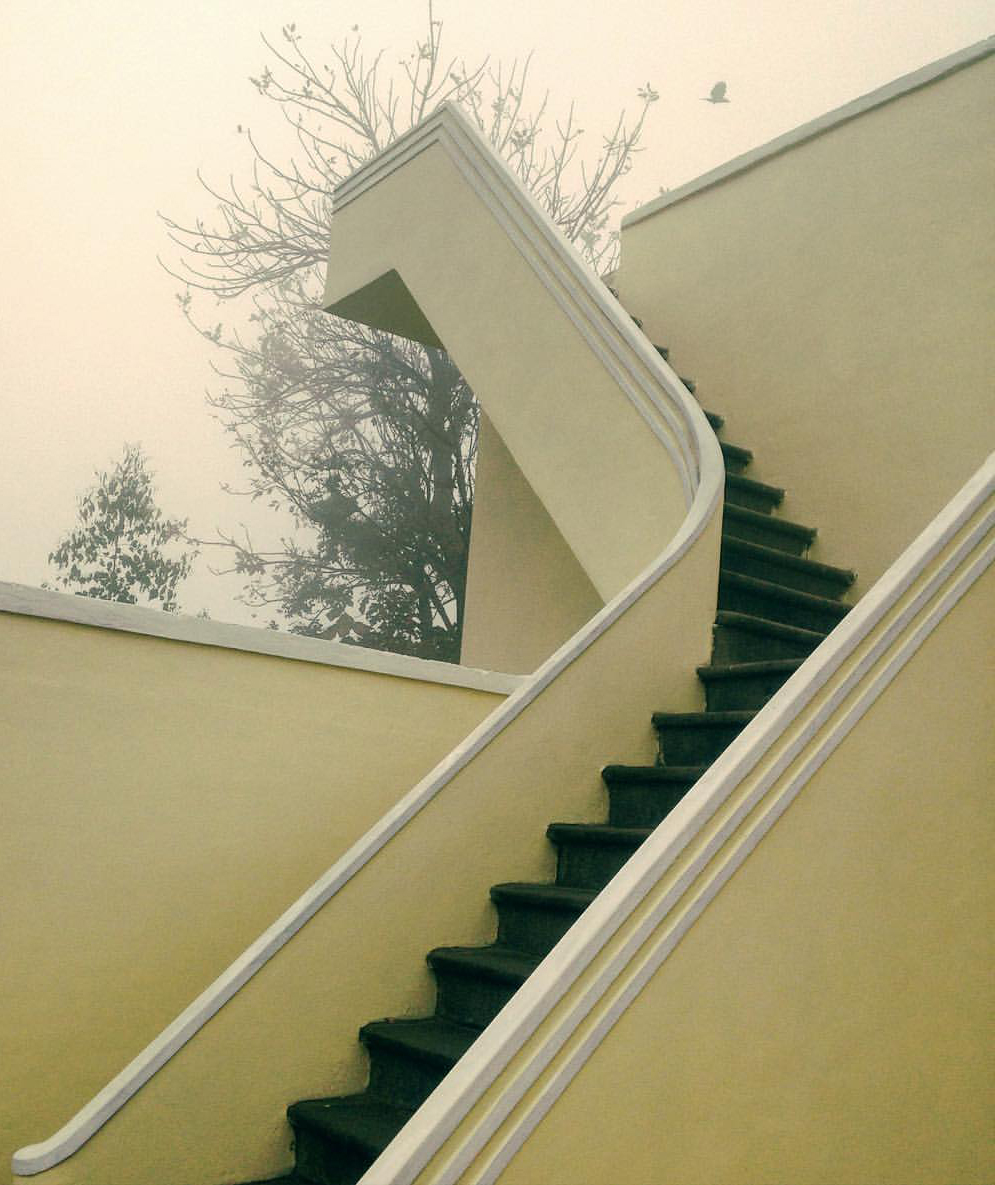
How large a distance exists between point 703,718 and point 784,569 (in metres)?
1.33

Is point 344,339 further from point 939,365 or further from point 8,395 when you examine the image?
point 939,365

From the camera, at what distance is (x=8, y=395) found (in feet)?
37.9

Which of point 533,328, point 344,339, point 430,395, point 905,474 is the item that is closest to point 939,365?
point 905,474

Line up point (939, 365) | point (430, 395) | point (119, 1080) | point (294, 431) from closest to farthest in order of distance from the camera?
point (119, 1080), point (939, 365), point (430, 395), point (294, 431)

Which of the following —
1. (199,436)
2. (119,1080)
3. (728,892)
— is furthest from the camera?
(199,436)

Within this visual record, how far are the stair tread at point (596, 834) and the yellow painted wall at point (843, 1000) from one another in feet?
2.26

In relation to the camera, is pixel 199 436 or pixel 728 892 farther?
pixel 199 436

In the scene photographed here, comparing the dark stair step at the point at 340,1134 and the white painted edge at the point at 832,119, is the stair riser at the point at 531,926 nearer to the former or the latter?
the dark stair step at the point at 340,1134

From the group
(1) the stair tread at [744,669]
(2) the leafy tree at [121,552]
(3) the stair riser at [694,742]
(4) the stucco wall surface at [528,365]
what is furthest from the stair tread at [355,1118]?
(2) the leafy tree at [121,552]

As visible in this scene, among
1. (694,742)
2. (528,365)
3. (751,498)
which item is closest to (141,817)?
(694,742)

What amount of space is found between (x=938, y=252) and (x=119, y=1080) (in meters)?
4.14

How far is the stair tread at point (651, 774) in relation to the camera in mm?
3199

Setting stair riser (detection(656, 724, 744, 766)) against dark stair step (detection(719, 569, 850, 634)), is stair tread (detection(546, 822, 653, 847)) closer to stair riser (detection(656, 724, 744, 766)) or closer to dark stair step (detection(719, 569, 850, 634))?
stair riser (detection(656, 724, 744, 766))

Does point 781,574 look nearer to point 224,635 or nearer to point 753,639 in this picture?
point 753,639
